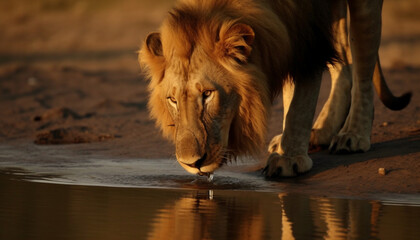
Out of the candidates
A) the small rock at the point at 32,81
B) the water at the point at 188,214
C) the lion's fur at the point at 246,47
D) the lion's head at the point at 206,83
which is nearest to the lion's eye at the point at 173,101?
the lion's head at the point at 206,83

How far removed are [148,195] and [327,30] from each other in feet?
5.22

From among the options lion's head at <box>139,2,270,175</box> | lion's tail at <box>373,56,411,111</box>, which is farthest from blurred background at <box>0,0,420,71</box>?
lion's head at <box>139,2,270,175</box>

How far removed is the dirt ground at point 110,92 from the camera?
541cm

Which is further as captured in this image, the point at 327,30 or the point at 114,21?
the point at 114,21

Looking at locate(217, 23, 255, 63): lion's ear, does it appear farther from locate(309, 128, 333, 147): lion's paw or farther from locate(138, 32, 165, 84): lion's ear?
locate(309, 128, 333, 147): lion's paw

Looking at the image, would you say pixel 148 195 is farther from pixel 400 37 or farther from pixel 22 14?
pixel 22 14

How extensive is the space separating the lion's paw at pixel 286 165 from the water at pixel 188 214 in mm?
488

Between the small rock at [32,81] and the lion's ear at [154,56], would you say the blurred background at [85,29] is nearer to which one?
the small rock at [32,81]

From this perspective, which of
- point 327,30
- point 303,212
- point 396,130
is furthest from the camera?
point 396,130

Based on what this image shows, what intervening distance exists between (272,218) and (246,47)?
1157mm

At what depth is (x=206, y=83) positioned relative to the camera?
14.7ft

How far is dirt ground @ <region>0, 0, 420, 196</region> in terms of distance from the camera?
541 cm

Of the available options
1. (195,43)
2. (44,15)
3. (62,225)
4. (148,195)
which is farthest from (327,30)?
(44,15)

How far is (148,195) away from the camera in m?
4.49
